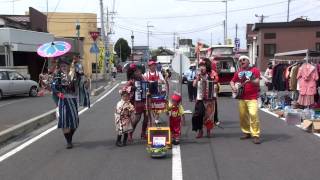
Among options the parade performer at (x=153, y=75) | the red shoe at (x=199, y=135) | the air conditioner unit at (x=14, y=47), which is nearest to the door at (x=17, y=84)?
the air conditioner unit at (x=14, y=47)

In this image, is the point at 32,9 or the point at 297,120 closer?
the point at 297,120

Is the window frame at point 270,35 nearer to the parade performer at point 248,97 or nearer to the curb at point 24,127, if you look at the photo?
the curb at point 24,127

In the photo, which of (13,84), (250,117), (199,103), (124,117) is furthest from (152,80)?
(13,84)

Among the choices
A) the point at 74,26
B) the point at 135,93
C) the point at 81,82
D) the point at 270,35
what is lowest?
the point at 135,93

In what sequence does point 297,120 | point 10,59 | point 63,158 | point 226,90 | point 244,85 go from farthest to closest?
point 10,59 → point 226,90 → point 297,120 → point 244,85 → point 63,158

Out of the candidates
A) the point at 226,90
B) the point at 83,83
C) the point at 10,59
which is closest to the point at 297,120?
the point at 83,83

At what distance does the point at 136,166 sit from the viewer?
8172 millimetres

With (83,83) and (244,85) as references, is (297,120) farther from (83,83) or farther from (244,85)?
(83,83)

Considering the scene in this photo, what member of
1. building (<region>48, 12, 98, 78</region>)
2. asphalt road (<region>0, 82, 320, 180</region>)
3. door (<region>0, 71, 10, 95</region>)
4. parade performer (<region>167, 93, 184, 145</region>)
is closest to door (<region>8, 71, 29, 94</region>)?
door (<region>0, 71, 10, 95</region>)

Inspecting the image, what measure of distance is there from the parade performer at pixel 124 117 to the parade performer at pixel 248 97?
87.3 inches

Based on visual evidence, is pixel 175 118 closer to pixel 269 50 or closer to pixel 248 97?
pixel 248 97

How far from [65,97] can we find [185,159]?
2744mm

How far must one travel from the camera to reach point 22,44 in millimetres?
32656

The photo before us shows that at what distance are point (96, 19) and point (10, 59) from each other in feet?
123
